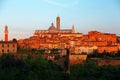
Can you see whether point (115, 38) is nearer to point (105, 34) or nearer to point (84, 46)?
point (105, 34)

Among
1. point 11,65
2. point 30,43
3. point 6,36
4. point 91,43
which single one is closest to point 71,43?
point 91,43

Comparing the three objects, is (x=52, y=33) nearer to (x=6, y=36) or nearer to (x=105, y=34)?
(x=105, y=34)

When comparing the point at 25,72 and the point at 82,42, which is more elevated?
the point at 82,42

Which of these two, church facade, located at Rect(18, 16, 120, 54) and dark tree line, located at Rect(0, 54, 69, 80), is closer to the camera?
dark tree line, located at Rect(0, 54, 69, 80)

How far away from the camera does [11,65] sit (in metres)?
5.96

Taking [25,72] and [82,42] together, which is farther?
[82,42]

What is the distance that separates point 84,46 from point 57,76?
9845mm

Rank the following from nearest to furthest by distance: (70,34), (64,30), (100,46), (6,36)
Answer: (6,36)
(100,46)
(70,34)
(64,30)

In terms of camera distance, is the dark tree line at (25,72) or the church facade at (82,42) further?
the church facade at (82,42)

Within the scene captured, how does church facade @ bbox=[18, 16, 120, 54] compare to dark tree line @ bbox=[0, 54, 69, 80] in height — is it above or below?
above

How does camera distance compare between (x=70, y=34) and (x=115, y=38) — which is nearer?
(x=115, y=38)

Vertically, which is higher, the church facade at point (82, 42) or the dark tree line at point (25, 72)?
the church facade at point (82, 42)

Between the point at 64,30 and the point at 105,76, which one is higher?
the point at 64,30

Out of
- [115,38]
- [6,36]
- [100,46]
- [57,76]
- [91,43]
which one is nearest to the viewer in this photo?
[57,76]
